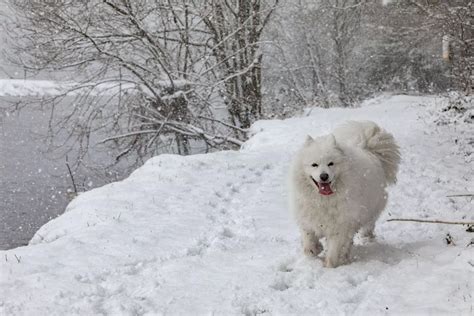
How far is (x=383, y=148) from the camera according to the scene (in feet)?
18.1

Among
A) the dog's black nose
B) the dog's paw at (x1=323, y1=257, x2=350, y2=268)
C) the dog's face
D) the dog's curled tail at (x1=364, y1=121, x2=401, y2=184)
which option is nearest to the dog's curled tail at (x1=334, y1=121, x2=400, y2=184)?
the dog's curled tail at (x1=364, y1=121, x2=401, y2=184)

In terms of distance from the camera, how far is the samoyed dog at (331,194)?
453 centimetres

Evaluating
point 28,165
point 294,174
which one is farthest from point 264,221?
point 28,165

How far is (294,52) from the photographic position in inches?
1062

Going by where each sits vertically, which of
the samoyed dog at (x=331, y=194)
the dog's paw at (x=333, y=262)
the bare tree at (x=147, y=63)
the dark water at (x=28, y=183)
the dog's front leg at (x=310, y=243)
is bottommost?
the dark water at (x=28, y=183)

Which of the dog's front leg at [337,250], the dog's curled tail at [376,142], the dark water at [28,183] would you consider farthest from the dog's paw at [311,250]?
the dark water at [28,183]

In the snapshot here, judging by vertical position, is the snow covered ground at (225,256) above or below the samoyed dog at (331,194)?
below

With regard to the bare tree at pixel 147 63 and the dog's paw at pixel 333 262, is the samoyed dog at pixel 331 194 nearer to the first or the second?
the dog's paw at pixel 333 262

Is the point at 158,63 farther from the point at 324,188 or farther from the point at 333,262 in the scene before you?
the point at 333,262

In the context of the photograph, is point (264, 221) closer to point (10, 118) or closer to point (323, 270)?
point (323, 270)

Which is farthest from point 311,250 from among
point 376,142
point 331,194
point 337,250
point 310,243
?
point 376,142

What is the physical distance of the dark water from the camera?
36.3ft

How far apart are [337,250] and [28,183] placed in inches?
458

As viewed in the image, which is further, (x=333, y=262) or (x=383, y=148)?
(x=383, y=148)
